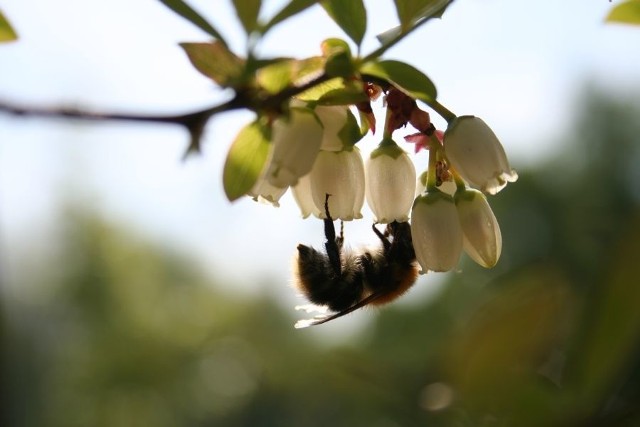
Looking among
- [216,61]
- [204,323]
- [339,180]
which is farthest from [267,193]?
[204,323]

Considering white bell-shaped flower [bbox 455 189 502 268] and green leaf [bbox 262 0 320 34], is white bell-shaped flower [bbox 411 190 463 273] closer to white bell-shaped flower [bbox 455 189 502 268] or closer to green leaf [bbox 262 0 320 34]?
white bell-shaped flower [bbox 455 189 502 268]

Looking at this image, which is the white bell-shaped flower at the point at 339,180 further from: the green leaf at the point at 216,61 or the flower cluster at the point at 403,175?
the green leaf at the point at 216,61

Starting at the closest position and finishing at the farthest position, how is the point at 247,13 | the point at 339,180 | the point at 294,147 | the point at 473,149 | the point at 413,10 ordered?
the point at 247,13, the point at 413,10, the point at 294,147, the point at 473,149, the point at 339,180

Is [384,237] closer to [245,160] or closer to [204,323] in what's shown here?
[245,160]

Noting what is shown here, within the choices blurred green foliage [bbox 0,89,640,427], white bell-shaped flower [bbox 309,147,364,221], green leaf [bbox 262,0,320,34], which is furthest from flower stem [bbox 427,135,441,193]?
blurred green foliage [bbox 0,89,640,427]

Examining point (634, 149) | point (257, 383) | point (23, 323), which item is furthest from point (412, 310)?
point (23, 323)
